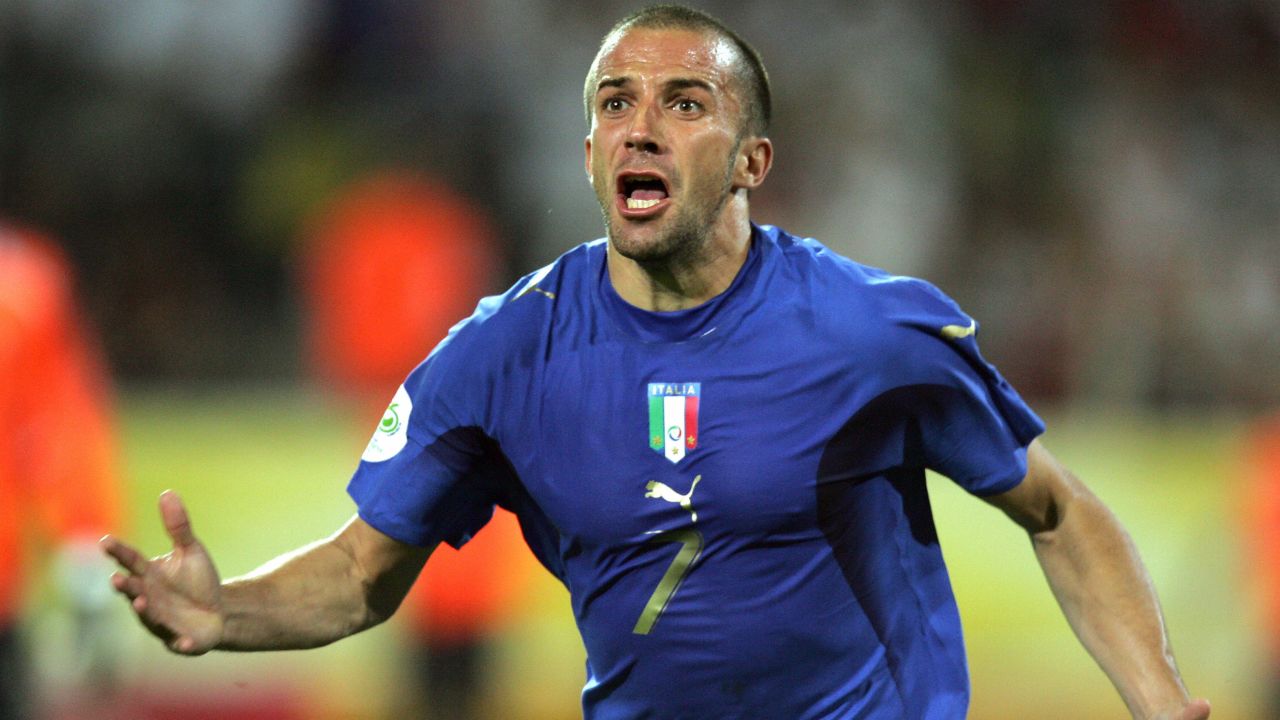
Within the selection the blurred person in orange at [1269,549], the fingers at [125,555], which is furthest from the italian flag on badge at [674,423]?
the blurred person in orange at [1269,549]

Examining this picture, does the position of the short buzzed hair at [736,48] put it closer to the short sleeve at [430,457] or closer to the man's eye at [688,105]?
the man's eye at [688,105]

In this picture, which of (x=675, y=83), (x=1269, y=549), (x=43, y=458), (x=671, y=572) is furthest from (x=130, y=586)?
(x=1269, y=549)

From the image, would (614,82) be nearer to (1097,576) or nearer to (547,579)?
(1097,576)

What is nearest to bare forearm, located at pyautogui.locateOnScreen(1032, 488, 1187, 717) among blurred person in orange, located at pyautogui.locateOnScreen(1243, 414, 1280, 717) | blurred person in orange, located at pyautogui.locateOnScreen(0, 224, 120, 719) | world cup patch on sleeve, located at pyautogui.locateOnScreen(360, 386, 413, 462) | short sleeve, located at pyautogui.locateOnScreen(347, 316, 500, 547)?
short sleeve, located at pyautogui.locateOnScreen(347, 316, 500, 547)

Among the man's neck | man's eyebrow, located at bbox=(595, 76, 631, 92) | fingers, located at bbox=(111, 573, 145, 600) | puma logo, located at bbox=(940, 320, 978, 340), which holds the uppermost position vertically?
man's eyebrow, located at bbox=(595, 76, 631, 92)

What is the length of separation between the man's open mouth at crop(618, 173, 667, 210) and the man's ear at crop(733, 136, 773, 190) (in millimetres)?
166

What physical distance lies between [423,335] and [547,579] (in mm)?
1172

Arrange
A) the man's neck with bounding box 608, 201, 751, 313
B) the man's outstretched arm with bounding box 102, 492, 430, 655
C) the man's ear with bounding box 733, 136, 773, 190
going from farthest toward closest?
the man's ear with bounding box 733, 136, 773, 190, the man's neck with bounding box 608, 201, 751, 313, the man's outstretched arm with bounding box 102, 492, 430, 655

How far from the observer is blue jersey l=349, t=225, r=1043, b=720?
10.6 ft

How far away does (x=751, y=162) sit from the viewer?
3531 mm

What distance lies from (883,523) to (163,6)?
27.3 feet

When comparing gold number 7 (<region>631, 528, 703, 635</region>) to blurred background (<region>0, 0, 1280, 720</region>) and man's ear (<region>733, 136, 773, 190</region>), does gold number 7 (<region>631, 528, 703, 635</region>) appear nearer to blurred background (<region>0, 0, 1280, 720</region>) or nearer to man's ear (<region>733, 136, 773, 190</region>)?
man's ear (<region>733, 136, 773, 190</region>)

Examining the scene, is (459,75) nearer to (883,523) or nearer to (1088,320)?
(1088,320)

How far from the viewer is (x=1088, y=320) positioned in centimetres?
1061
